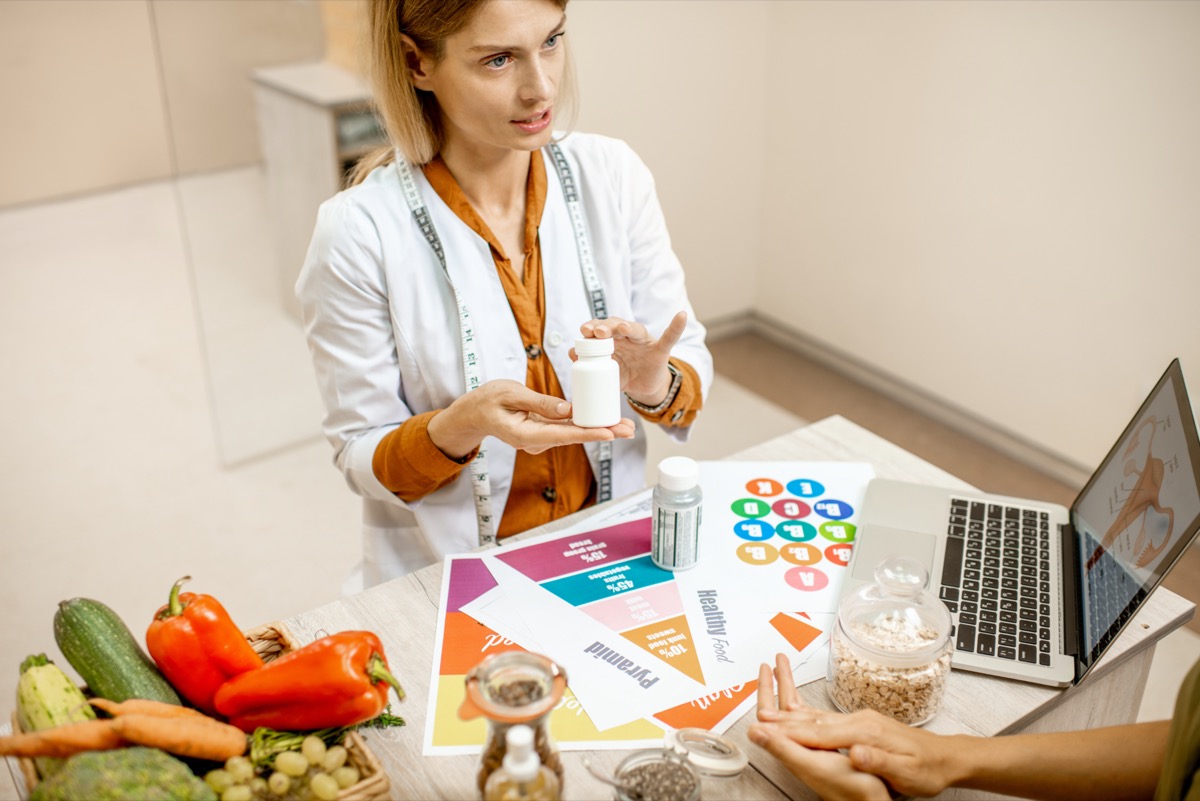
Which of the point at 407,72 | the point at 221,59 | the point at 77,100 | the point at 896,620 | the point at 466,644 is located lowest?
the point at 77,100

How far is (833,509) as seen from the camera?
1.53m

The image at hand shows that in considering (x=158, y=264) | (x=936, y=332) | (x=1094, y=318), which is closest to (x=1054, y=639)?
(x=1094, y=318)

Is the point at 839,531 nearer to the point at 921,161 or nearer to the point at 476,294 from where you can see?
the point at 476,294

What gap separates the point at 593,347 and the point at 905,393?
95.2 inches

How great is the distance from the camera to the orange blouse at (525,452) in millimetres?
1511

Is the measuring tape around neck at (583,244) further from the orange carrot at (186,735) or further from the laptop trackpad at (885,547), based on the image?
the orange carrot at (186,735)

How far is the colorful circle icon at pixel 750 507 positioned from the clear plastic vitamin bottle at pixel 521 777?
628mm

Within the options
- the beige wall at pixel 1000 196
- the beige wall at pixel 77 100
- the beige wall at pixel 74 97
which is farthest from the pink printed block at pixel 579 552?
the beige wall at pixel 74 97

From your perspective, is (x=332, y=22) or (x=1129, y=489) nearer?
(x=1129, y=489)

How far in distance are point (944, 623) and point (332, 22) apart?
239 centimetres

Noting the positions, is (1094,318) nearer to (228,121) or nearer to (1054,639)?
(1054,639)

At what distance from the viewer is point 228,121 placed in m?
2.83

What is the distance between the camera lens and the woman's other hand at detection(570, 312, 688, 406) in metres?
1.44

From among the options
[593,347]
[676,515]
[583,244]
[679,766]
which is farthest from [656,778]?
[583,244]
